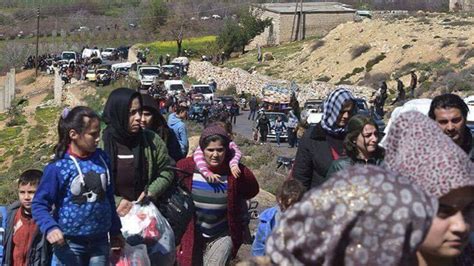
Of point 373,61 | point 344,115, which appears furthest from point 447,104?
point 373,61

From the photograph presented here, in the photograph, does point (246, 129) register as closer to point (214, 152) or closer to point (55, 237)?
point (214, 152)

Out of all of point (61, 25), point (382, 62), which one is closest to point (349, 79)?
→ point (382, 62)

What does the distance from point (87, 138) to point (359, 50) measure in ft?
196

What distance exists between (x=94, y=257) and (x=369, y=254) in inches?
146

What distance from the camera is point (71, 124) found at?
6.07m

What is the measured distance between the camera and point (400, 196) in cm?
262

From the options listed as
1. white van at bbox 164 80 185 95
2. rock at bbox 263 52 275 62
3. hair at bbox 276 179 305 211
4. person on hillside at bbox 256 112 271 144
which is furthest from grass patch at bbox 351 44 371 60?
hair at bbox 276 179 305 211

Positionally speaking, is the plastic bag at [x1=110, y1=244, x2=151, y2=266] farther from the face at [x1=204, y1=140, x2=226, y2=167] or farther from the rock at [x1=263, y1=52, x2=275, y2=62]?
the rock at [x1=263, y1=52, x2=275, y2=62]

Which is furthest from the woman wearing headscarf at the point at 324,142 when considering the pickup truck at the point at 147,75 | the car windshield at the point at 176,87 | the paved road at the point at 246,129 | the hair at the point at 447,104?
the pickup truck at the point at 147,75

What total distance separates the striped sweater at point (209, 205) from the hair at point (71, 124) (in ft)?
4.80

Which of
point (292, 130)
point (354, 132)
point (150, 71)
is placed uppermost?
point (354, 132)

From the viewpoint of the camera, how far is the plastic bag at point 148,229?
670cm

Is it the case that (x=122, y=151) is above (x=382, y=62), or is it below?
above

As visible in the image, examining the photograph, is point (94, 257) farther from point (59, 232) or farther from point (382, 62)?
point (382, 62)
